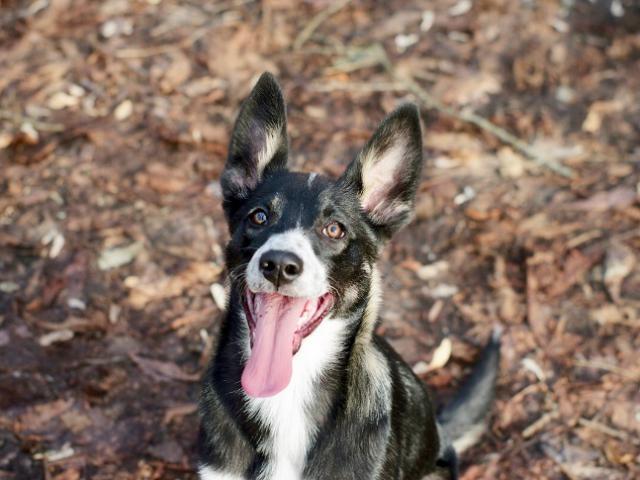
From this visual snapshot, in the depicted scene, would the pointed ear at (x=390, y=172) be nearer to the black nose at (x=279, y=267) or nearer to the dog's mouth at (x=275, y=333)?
the dog's mouth at (x=275, y=333)

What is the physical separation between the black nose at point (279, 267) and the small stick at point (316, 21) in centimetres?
473

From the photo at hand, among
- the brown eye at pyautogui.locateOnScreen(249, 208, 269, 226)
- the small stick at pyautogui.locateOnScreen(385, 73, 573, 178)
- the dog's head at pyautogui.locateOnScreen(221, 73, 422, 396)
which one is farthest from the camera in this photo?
the small stick at pyautogui.locateOnScreen(385, 73, 573, 178)

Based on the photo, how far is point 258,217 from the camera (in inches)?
149

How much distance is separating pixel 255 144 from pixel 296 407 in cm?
138

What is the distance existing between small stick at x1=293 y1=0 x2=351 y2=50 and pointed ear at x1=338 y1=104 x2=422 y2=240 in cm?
401

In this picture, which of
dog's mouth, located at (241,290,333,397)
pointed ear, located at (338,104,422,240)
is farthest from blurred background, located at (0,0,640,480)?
pointed ear, located at (338,104,422,240)

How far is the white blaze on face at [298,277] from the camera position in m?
3.39

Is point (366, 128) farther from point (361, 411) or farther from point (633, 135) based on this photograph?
point (361, 411)

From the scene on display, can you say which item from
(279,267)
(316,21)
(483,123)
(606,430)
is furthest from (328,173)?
(279,267)

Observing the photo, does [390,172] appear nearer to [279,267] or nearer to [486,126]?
[279,267]

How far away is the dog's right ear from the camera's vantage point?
3.89 m

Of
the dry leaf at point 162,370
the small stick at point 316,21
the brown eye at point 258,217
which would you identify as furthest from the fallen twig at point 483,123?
the brown eye at point 258,217

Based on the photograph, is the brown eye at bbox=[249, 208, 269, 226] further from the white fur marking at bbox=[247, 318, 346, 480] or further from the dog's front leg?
the dog's front leg

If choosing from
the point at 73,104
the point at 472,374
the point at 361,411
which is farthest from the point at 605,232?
the point at 73,104
